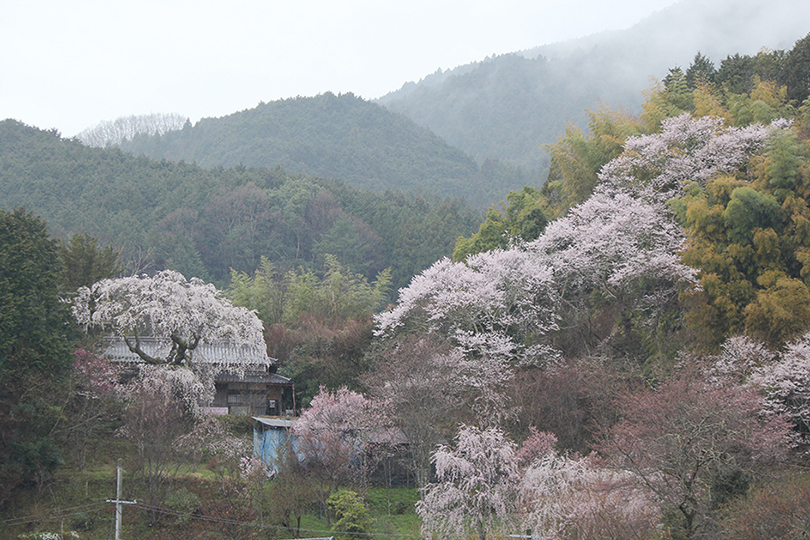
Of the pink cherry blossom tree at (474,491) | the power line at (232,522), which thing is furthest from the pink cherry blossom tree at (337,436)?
the pink cherry blossom tree at (474,491)

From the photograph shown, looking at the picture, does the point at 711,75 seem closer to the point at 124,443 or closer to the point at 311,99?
the point at 124,443

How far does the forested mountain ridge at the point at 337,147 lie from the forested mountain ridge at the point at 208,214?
2153 cm

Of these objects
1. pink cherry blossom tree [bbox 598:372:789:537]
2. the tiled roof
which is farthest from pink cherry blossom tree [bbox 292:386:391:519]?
pink cherry blossom tree [bbox 598:372:789:537]

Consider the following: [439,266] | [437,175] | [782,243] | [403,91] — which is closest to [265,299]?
[439,266]

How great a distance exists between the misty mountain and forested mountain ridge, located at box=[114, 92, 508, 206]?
760 inches

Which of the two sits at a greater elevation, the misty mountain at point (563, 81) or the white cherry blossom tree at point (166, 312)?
the misty mountain at point (563, 81)

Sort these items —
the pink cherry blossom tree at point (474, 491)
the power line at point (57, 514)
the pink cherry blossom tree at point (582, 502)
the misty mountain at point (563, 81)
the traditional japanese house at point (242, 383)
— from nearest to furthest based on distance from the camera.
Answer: the pink cherry blossom tree at point (582, 502)
the pink cherry blossom tree at point (474, 491)
the power line at point (57, 514)
the traditional japanese house at point (242, 383)
the misty mountain at point (563, 81)

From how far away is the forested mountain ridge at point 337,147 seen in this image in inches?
3113

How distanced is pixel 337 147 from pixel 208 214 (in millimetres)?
33654

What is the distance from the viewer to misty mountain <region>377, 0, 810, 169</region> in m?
103

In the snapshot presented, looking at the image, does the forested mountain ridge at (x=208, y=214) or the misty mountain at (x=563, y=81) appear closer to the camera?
the forested mountain ridge at (x=208, y=214)

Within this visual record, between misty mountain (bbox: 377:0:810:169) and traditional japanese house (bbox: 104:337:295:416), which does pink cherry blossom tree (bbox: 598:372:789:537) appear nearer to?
traditional japanese house (bbox: 104:337:295:416)

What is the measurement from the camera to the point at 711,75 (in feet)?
85.3

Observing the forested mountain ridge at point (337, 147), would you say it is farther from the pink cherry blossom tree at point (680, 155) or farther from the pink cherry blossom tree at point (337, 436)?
the pink cherry blossom tree at point (337, 436)
